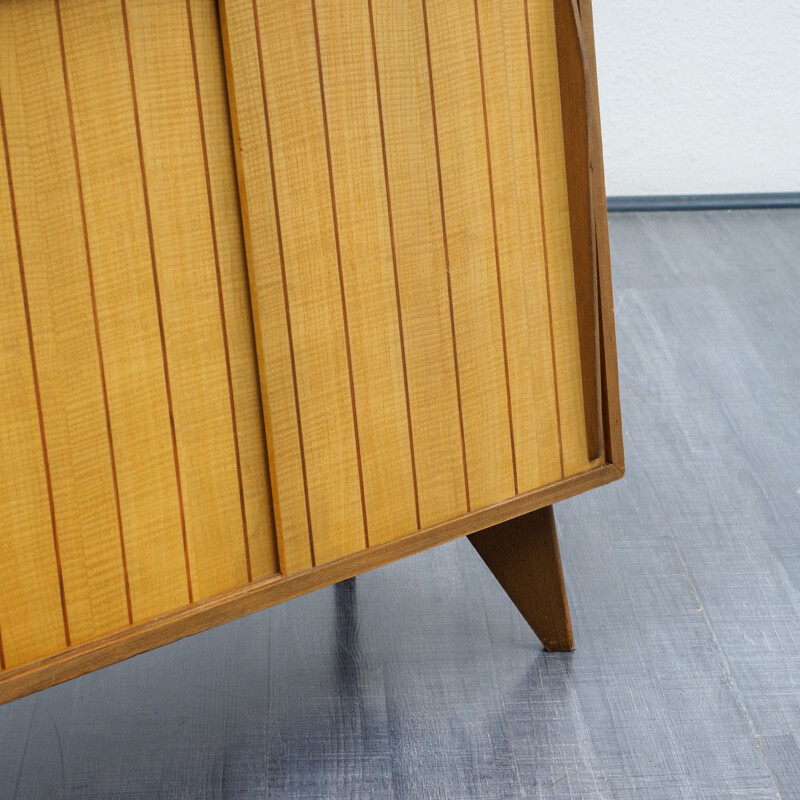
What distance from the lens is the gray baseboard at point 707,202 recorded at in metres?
3.51

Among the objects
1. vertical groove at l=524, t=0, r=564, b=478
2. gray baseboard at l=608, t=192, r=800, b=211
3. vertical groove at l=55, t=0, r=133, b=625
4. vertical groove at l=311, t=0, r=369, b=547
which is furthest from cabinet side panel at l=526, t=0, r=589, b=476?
gray baseboard at l=608, t=192, r=800, b=211

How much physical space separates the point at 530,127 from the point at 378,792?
2.64 feet

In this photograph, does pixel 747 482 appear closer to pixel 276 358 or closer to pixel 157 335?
pixel 276 358

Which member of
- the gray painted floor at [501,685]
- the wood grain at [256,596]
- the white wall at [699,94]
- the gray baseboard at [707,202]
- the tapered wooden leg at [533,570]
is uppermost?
the white wall at [699,94]

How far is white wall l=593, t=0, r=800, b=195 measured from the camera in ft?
11.3

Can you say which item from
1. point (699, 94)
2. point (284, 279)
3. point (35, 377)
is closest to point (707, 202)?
point (699, 94)

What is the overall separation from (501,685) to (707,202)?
2.31 m

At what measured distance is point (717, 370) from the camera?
2.49 metres

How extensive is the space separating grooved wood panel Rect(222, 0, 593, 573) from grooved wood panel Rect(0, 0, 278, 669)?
0.04 m

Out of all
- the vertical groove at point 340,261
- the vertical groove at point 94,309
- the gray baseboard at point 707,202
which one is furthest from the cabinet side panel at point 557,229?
the gray baseboard at point 707,202

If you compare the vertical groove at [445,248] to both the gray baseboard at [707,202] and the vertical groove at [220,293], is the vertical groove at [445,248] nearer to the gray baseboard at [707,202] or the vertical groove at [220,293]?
the vertical groove at [220,293]

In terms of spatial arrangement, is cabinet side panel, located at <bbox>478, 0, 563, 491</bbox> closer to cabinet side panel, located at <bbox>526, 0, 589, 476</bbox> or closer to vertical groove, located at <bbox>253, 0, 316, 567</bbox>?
cabinet side panel, located at <bbox>526, 0, 589, 476</bbox>

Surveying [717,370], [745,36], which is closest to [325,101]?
[717,370]

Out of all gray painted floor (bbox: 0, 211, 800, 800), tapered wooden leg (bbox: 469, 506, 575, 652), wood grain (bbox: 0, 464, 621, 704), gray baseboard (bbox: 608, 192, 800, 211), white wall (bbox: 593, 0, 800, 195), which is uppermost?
white wall (bbox: 593, 0, 800, 195)
